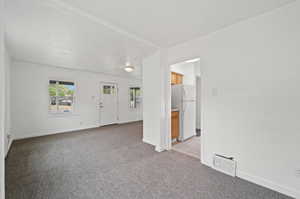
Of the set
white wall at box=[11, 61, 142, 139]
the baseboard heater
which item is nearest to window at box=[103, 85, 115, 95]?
white wall at box=[11, 61, 142, 139]

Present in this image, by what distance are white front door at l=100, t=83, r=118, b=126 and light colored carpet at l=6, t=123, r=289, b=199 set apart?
2.85 m

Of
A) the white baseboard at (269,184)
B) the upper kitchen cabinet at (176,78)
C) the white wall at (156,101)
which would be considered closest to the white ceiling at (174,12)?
the white wall at (156,101)

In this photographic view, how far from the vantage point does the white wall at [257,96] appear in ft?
5.25

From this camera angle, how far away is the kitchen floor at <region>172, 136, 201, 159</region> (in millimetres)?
2877

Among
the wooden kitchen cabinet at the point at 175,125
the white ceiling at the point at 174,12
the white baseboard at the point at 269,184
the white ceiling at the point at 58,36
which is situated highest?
the white ceiling at the point at 174,12

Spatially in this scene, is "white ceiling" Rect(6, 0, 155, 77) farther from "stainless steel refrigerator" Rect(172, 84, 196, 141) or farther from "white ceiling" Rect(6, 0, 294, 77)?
"stainless steel refrigerator" Rect(172, 84, 196, 141)

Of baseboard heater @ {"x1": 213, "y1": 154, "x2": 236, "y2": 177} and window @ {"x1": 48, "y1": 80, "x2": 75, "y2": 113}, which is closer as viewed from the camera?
baseboard heater @ {"x1": 213, "y1": 154, "x2": 236, "y2": 177}

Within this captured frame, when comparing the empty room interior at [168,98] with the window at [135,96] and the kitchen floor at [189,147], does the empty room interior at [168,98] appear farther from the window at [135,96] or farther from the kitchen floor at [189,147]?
the window at [135,96]

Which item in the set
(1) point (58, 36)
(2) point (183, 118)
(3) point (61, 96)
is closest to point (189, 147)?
(2) point (183, 118)

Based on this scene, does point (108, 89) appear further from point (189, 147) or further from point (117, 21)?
point (189, 147)

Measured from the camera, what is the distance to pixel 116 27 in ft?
7.14

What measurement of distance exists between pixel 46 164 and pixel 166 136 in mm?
2578

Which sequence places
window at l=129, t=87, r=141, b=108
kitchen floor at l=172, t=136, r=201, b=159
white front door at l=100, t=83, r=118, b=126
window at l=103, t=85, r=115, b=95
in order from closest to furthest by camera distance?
kitchen floor at l=172, t=136, r=201, b=159
white front door at l=100, t=83, r=118, b=126
window at l=103, t=85, r=115, b=95
window at l=129, t=87, r=141, b=108

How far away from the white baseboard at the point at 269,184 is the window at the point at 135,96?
5.71 metres
